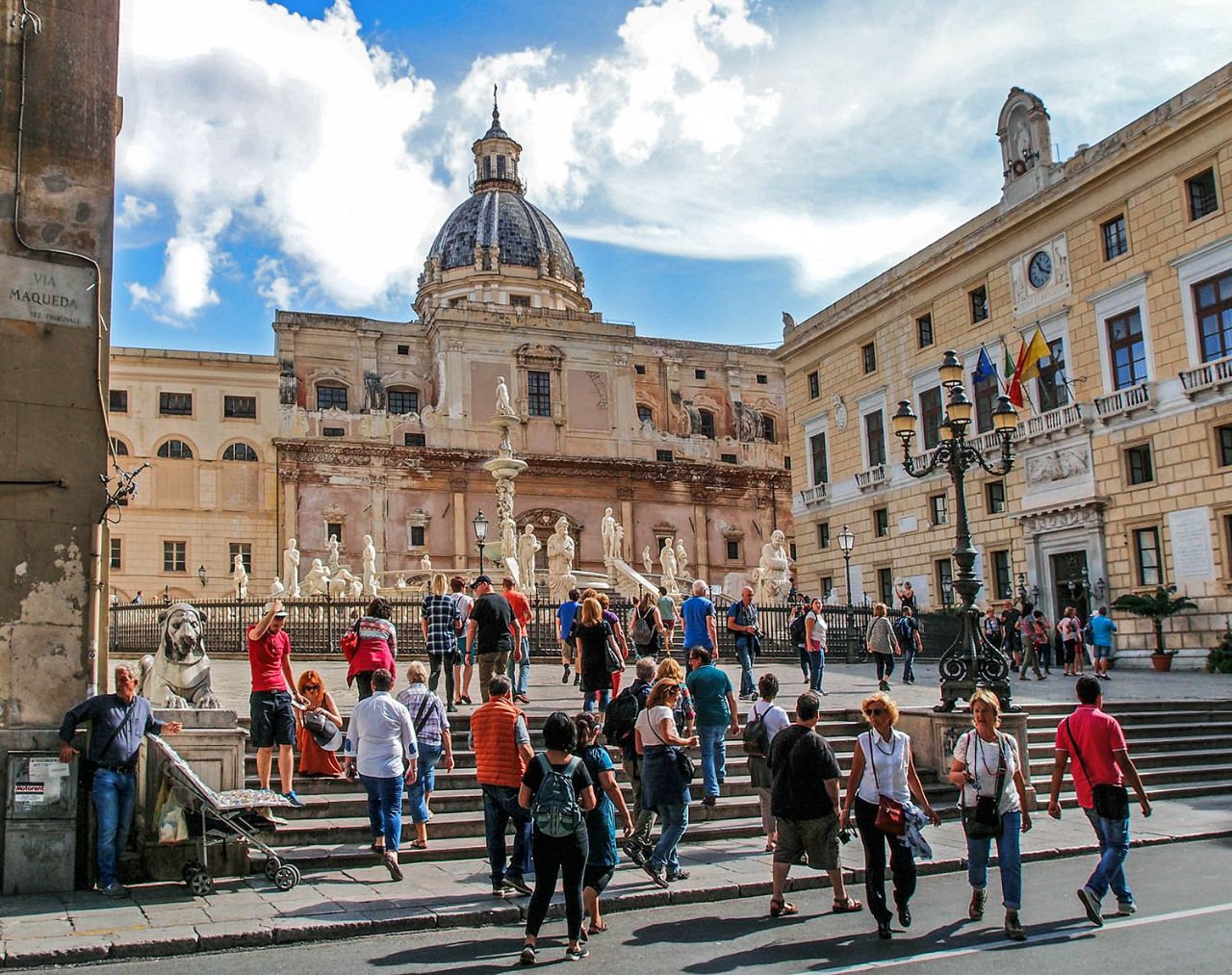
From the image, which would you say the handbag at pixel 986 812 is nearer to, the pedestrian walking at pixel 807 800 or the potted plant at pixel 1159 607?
the pedestrian walking at pixel 807 800

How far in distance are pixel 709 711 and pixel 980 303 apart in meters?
24.9

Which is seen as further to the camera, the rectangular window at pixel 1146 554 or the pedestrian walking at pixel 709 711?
the rectangular window at pixel 1146 554

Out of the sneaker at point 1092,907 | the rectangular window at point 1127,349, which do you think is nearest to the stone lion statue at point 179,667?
the sneaker at point 1092,907

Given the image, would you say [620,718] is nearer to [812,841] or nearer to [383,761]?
[383,761]

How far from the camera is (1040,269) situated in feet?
101

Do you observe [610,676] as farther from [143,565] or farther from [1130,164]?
[143,565]

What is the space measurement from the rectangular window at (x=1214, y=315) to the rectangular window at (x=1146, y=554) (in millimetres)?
4091

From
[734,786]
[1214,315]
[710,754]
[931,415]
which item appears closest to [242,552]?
[931,415]

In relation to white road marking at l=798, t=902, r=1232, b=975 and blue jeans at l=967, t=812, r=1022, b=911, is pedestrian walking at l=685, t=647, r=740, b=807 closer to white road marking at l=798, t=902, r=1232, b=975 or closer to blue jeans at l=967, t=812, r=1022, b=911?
blue jeans at l=967, t=812, r=1022, b=911

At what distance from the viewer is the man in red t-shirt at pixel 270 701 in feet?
35.3

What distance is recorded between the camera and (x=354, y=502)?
52156 millimetres

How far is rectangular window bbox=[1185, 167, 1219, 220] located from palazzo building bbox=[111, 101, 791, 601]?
2538cm

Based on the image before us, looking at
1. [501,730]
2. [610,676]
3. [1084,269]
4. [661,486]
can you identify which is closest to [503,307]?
[661,486]

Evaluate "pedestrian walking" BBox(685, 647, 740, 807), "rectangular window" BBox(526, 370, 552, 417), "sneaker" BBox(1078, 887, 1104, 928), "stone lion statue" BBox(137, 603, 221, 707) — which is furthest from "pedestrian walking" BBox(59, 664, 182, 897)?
"rectangular window" BBox(526, 370, 552, 417)
